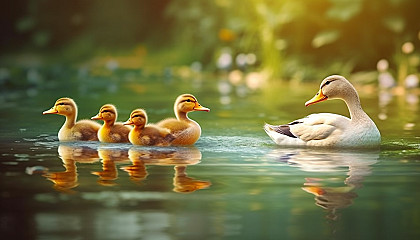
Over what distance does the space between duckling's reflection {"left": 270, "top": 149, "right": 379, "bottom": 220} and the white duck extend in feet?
0.52

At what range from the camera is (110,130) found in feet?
30.0

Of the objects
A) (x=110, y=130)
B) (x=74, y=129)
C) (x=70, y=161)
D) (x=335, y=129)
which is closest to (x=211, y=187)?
(x=70, y=161)

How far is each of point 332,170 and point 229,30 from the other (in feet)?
51.0

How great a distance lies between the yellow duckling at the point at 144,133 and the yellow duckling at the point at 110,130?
0.22m

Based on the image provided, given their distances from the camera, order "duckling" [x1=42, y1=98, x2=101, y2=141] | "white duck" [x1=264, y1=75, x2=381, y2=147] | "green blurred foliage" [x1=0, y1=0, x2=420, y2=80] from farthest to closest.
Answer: "green blurred foliage" [x1=0, y1=0, x2=420, y2=80], "duckling" [x1=42, y1=98, x2=101, y2=141], "white duck" [x1=264, y1=75, x2=381, y2=147]

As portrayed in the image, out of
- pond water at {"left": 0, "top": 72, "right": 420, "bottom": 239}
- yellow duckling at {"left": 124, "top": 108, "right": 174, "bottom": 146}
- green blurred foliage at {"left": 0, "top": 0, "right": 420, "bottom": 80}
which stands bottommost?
pond water at {"left": 0, "top": 72, "right": 420, "bottom": 239}

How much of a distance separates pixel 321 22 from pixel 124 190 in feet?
44.6

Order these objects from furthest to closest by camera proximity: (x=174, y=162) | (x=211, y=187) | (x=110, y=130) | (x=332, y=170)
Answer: (x=110, y=130)
(x=174, y=162)
(x=332, y=170)
(x=211, y=187)

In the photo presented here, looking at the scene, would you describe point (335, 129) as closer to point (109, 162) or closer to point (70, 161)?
point (109, 162)

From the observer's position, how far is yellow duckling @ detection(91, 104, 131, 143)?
9.11 meters

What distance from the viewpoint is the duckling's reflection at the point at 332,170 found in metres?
6.09

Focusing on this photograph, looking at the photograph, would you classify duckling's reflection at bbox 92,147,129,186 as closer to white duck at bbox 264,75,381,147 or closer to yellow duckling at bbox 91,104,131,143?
yellow duckling at bbox 91,104,131,143

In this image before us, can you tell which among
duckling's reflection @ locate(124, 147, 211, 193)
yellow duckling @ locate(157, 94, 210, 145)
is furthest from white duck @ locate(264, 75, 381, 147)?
duckling's reflection @ locate(124, 147, 211, 193)

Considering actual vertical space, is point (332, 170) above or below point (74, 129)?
below
